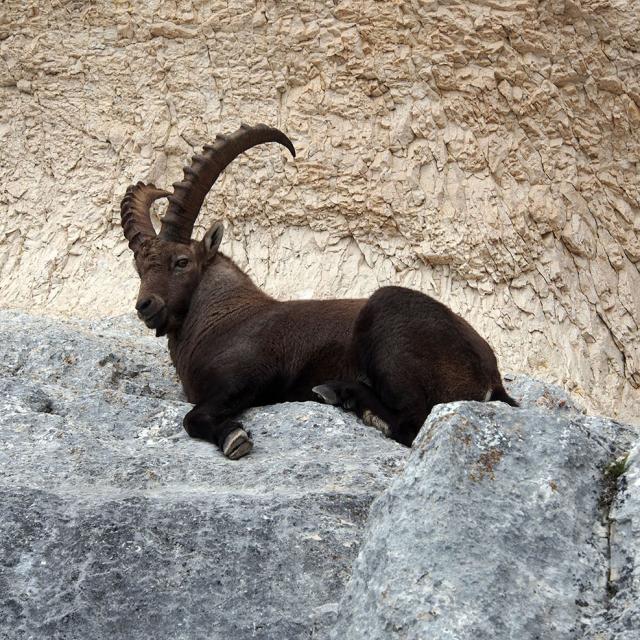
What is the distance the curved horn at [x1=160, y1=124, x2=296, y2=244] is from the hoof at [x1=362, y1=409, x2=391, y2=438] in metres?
2.53

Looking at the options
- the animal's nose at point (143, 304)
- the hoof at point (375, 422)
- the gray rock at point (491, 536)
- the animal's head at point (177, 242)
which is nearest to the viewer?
the gray rock at point (491, 536)

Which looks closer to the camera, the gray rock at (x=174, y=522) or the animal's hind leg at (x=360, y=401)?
the gray rock at (x=174, y=522)

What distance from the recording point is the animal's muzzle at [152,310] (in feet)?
25.1

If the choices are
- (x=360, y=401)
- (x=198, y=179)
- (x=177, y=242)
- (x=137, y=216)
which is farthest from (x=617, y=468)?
(x=137, y=216)

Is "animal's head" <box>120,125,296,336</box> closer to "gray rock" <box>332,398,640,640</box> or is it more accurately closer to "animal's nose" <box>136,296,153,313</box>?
"animal's nose" <box>136,296,153,313</box>

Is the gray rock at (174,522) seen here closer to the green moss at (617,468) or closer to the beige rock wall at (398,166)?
the green moss at (617,468)

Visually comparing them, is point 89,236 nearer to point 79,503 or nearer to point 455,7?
point 455,7

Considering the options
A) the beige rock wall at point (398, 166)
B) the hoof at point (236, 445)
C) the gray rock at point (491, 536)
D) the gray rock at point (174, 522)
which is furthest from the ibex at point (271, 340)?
the beige rock wall at point (398, 166)

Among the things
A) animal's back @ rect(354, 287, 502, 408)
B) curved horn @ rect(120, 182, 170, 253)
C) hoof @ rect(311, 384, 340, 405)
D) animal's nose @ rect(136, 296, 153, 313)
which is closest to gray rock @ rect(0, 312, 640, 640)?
hoof @ rect(311, 384, 340, 405)

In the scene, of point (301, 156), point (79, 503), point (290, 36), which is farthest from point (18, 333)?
point (290, 36)

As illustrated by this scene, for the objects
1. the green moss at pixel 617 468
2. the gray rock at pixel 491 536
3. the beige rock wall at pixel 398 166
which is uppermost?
the green moss at pixel 617 468

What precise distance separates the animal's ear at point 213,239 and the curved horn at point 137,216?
41cm

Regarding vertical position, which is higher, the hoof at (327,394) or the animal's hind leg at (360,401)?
the animal's hind leg at (360,401)

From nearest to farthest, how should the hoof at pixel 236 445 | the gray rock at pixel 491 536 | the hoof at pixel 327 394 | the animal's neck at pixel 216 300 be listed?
the gray rock at pixel 491 536 → the hoof at pixel 236 445 → the hoof at pixel 327 394 → the animal's neck at pixel 216 300
